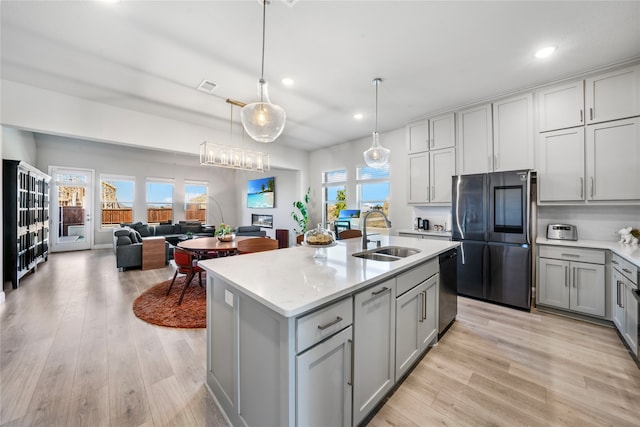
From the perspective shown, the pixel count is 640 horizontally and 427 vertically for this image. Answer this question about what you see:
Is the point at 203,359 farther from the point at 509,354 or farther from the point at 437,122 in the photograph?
the point at 437,122

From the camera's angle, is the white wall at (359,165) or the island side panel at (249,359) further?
the white wall at (359,165)

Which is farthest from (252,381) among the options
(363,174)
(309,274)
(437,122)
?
(363,174)

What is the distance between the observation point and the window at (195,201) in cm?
930

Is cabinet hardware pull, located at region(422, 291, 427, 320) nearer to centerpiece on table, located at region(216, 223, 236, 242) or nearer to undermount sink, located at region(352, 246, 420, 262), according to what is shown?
undermount sink, located at region(352, 246, 420, 262)

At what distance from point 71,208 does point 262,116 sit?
868 cm

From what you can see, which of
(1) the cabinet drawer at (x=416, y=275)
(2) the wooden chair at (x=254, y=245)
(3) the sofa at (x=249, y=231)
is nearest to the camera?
(1) the cabinet drawer at (x=416, y=275)

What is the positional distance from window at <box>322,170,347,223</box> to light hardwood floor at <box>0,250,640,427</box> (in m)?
3.63

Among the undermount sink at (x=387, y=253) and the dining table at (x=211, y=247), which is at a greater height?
the undermount sink at (x=387, y=253)

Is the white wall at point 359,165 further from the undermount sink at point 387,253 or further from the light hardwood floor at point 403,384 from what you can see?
the undermount sink at point 387,253

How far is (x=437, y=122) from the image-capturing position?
3.97 m

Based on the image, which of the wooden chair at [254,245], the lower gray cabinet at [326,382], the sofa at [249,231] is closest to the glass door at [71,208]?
the sofa at [249,231]

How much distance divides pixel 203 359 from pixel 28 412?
38.5 inches

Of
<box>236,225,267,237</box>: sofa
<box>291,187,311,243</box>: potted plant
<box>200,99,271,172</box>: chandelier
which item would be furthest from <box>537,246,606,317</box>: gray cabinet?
<box>236,225,267,237</box>: sofa

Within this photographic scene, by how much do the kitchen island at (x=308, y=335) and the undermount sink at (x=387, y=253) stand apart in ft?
0.93
